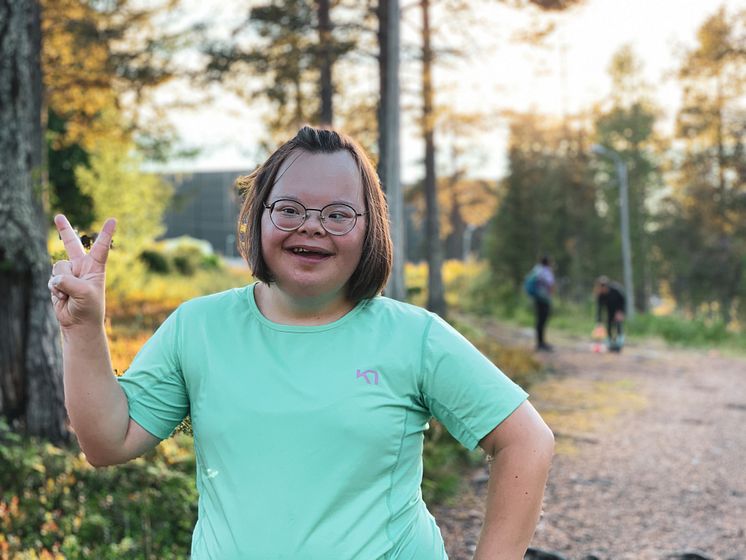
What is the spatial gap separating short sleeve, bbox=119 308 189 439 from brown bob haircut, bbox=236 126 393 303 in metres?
0.22

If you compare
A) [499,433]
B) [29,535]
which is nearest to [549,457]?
[499,433]

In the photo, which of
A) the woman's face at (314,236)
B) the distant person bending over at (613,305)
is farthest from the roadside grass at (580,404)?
the woman's face at (314,236)

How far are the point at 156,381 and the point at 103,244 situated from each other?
0.96 ft

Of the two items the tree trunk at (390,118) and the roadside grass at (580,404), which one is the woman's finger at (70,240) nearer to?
the roadside grass at (580,404)

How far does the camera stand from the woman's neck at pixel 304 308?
1730 mm

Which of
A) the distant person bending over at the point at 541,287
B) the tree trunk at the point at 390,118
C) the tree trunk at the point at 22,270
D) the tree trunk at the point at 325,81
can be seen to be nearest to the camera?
the tree trunk at the point at 22,270

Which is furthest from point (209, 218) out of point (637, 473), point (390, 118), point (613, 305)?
point (637, 473)

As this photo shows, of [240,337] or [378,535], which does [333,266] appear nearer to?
[240,337]

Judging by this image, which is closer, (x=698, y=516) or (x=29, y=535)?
(x=29, y=535)

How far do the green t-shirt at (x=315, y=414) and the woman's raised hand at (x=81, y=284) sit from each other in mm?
172

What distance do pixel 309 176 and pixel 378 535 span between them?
0.69 meters

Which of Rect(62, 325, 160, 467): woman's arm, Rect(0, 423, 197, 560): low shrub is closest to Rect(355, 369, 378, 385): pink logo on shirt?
Rect(62, 325, 160, 467): woman's arm

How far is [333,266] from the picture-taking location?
1737mm

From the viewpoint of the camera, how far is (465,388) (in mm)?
1652
